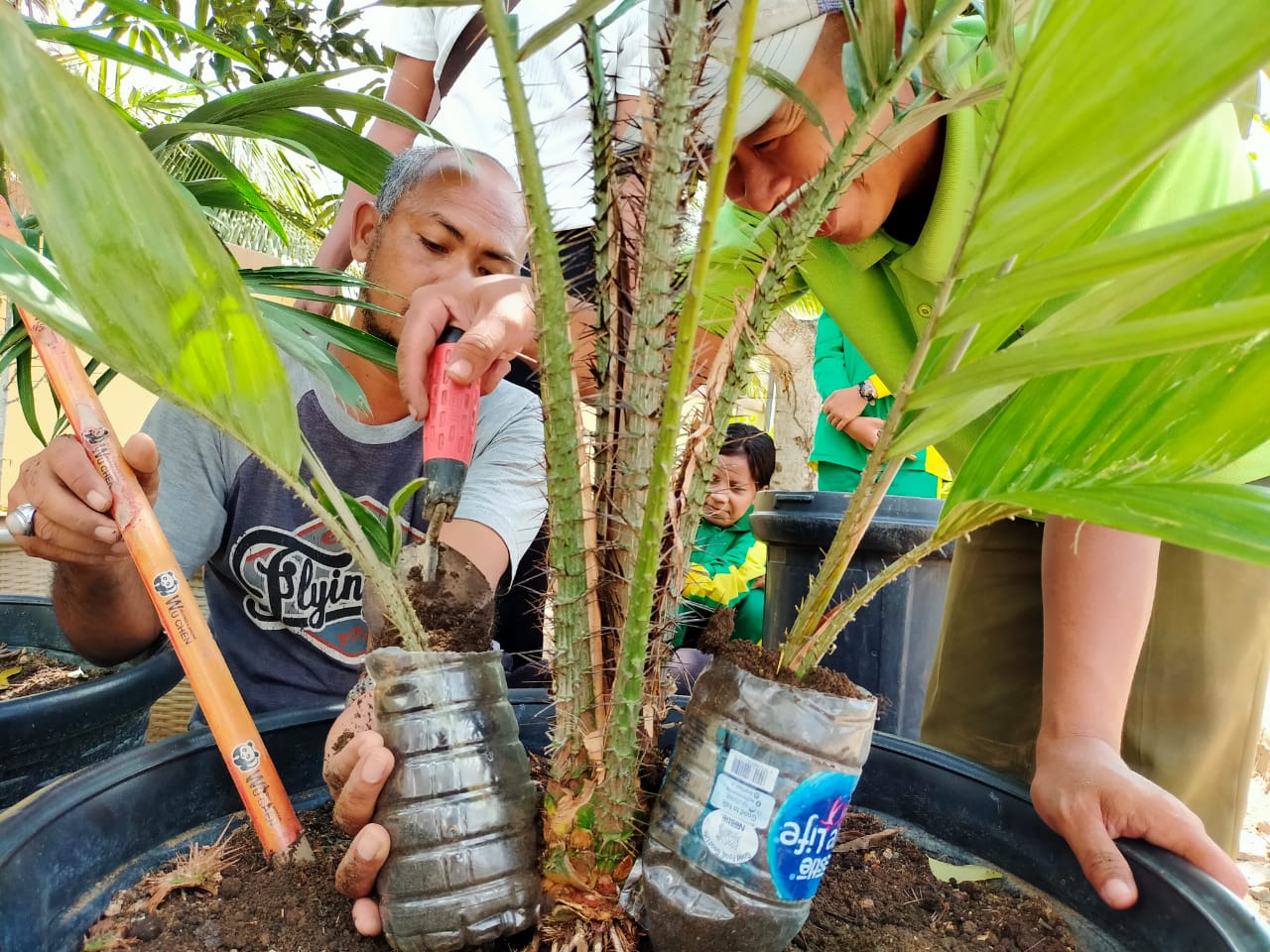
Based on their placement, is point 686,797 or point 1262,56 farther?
point 686,797

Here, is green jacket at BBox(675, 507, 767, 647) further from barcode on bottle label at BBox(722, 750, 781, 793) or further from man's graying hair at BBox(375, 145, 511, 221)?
barcode on bottle label at BBox(722, 750, 781, 793)

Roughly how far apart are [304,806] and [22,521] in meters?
0.42

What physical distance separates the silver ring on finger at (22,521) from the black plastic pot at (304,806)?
11.7 inches

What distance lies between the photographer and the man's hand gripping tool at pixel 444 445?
0.66m

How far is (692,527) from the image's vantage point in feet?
1.83

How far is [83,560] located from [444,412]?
476mm

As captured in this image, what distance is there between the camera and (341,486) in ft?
3.95

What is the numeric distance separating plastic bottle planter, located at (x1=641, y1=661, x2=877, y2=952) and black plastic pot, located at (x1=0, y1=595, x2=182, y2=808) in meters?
0.76

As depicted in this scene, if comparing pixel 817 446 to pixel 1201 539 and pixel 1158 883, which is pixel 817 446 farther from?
pixel 1201 539

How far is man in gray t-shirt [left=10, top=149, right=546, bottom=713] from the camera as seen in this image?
109 centimetres

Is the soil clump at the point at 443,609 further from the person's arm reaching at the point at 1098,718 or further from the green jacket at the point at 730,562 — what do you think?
the green jacket at the point at 730,562

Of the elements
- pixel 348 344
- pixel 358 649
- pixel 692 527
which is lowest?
pixel 358 649

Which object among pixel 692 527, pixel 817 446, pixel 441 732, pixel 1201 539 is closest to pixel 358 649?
pixel 441 732

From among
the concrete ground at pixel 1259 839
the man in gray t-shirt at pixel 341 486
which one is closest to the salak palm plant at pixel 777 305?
the man in gray t-shirt at pixel 341 486
